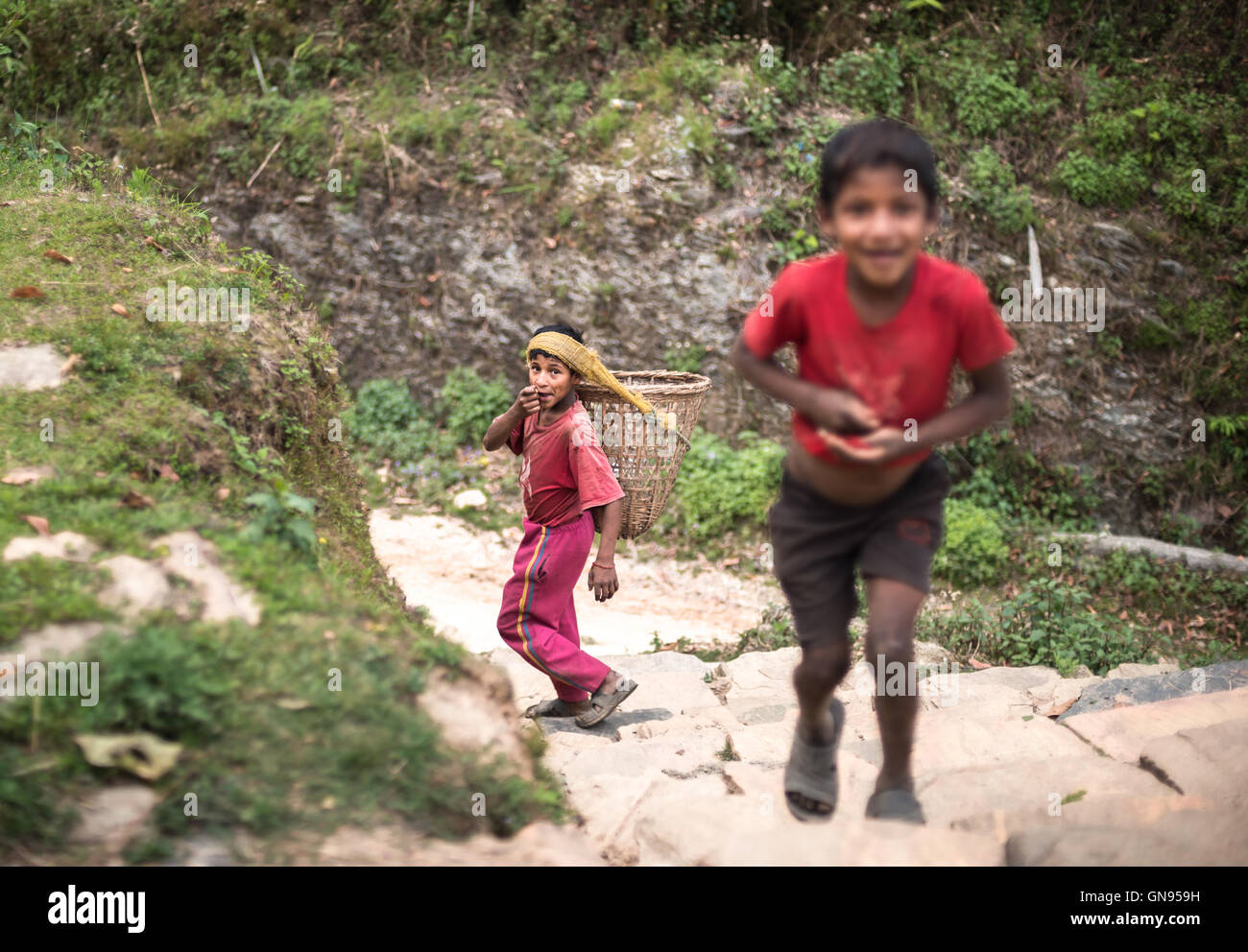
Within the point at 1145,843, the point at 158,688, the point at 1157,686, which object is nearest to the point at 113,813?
the point at 158,688

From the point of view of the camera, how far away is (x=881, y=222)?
252 cm

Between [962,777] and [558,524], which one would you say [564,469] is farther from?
[962,777]

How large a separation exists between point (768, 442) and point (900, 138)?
7.07 metres

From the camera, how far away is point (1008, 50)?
10.8m

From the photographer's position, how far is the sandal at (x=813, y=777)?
9.94 ft

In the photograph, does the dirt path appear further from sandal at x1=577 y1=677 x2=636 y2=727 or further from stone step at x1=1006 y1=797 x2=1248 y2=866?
stone step at x1=1006 y1=797 x2=1248 y2=866

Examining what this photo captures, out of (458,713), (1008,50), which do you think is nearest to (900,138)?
(458,713)

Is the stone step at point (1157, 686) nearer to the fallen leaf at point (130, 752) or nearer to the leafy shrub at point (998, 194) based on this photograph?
the fallen leaf at point (130, 752)

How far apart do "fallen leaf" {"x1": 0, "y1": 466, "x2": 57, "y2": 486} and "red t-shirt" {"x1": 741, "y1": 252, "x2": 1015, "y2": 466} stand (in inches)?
101

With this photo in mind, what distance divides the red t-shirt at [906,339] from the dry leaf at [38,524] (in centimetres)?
236

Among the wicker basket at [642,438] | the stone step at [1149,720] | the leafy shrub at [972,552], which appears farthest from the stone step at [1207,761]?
the leafy shrub at [972,552]

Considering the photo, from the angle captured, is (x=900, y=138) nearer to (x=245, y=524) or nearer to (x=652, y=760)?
(x=245, y=524)

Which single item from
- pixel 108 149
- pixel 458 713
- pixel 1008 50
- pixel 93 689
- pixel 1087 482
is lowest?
pixel 1087 482

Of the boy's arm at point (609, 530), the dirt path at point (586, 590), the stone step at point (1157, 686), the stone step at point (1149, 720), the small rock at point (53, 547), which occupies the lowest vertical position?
the dirt path at point (586, 590)
